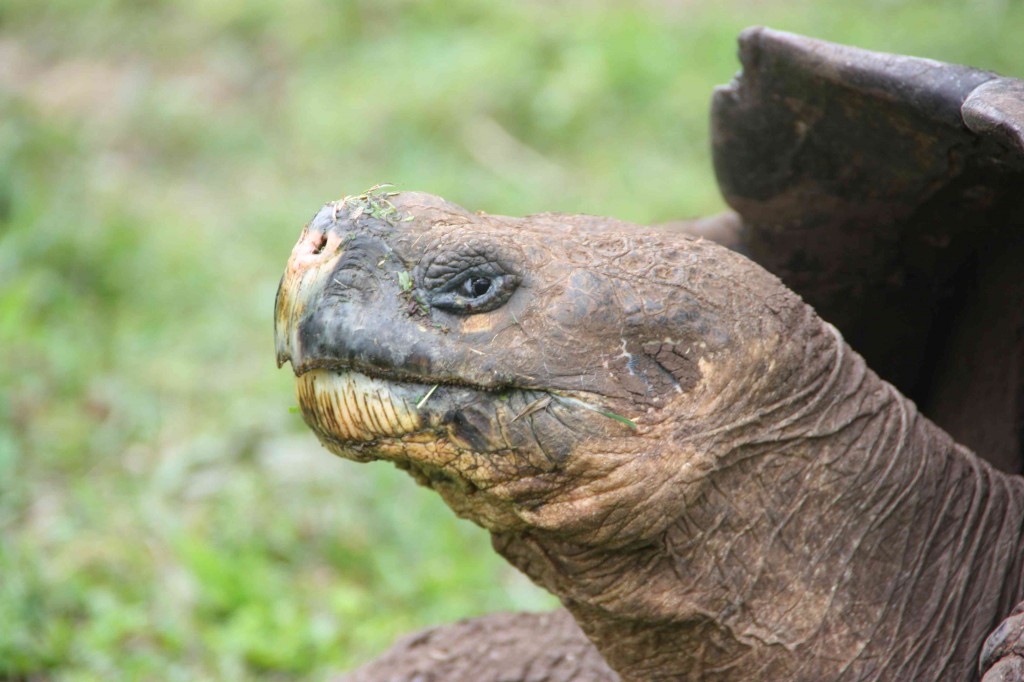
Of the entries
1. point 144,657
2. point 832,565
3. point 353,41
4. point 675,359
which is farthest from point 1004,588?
point 353,41

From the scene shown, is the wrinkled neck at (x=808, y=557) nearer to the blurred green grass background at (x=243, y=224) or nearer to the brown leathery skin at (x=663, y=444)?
the brown leathery skin at (x=663, y=444)

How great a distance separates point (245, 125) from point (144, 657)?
15.2 ft

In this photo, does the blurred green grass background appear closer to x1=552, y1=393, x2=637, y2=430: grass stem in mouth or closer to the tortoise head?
the tortoise head

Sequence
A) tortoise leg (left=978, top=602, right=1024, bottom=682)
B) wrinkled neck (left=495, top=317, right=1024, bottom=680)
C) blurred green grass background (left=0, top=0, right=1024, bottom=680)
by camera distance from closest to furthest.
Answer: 1. tortoise leg (left=978, top=602, right=1024, bottom=682)
2. wrinkled neck (left=495, top=317, right=1024, bottom=680)
3. blurred green grass background (left=0, top=0, right=1024, bottom=680)

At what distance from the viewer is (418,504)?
3945 mm

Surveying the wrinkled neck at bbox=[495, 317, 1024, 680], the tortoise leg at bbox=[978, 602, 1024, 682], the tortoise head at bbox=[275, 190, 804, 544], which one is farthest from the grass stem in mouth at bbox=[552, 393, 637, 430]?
the tortoise leg at bbox=[978, 602, 1024, 682]

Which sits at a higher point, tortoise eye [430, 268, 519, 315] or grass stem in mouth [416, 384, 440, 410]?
tortoise eye [430, 268, 519, 315]

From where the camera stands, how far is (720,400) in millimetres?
1823

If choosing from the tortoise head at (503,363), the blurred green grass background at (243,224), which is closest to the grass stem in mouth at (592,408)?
the tortoise head at (503,363)

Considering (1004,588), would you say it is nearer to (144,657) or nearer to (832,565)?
(832,565)

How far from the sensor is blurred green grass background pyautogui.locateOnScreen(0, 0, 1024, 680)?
134 inches

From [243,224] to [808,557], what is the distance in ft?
15.1

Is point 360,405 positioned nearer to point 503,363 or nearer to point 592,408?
point 503,363

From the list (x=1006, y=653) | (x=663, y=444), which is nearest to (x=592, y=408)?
(x=663, y=444)
